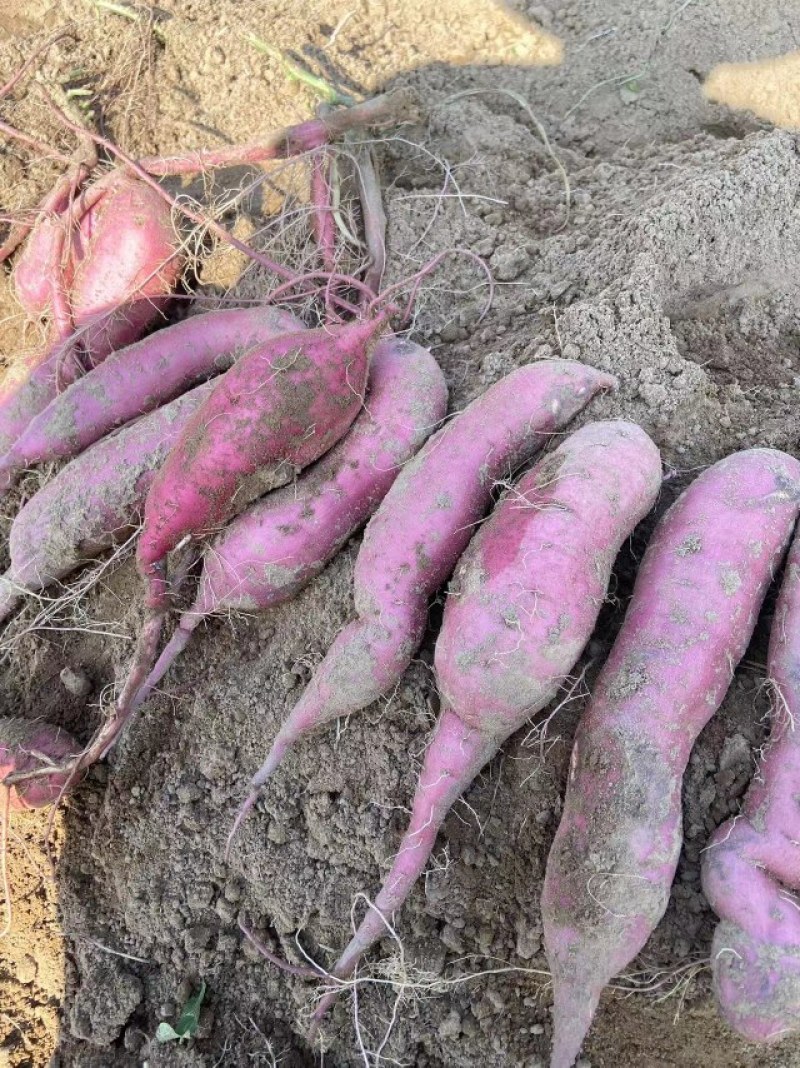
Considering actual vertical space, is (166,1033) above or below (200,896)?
below

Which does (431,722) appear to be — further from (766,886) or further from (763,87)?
(763,87)

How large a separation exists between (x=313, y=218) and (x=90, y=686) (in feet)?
5.06

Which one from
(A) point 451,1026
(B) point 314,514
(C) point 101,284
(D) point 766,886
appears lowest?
(A) point 451,1026

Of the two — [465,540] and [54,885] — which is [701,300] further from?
[54,885]

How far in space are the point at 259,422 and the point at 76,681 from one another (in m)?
0.90

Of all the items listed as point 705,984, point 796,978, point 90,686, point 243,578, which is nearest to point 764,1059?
point 705,984

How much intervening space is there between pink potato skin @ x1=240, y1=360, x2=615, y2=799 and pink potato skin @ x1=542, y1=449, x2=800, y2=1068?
0.39 metres

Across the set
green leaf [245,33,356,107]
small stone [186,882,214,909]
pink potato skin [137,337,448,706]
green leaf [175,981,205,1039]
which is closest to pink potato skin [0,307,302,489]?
pink potato skin [137,337,448,706]

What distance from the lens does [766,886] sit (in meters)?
1.35

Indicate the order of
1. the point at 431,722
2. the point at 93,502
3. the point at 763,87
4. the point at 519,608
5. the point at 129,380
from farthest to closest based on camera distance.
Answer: the point at 763,87 < the point at 129,380 < the point at 93,502 < the point at 431,722 < the point at 519,608

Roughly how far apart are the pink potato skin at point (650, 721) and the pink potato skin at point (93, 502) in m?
1.31

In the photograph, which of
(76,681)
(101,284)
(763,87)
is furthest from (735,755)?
(763,87)

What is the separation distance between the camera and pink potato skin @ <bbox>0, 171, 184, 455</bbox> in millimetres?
2264

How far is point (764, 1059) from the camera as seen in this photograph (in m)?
1.47
